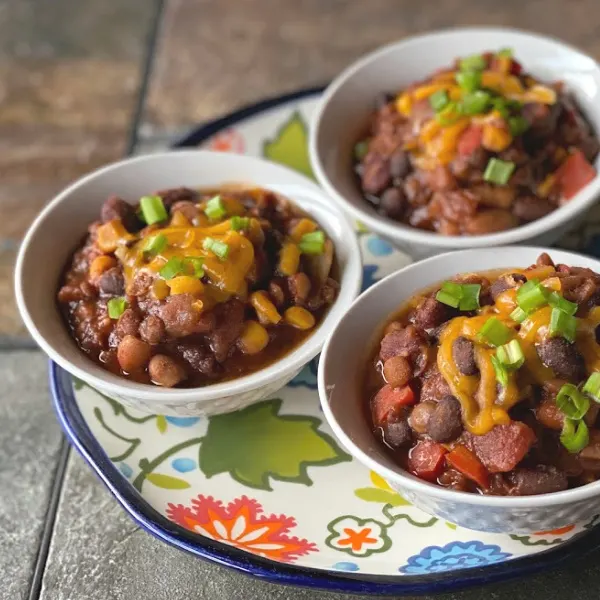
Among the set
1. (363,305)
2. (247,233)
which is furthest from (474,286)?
(247,233)

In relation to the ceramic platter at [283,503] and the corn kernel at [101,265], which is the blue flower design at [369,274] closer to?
the ceramic platter at [283,503]

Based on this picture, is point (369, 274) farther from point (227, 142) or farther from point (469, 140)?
point (227, 142)

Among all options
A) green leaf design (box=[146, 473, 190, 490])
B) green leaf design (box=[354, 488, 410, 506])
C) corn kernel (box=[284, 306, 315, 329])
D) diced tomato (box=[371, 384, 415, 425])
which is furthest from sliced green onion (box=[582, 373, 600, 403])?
green leaf design (box=[146, 473, 190, 490])

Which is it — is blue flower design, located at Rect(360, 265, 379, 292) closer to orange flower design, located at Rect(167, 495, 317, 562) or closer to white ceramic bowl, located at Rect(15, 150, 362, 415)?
white ceramic bowl, located at Rect(15, 150, 362, 415)

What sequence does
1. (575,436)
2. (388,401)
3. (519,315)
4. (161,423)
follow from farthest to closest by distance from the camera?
1. (161,423)
2. (388,401)
3. (519,315)
4. (575,436)

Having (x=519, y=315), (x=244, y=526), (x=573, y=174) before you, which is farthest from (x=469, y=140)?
(x=244, y=526)

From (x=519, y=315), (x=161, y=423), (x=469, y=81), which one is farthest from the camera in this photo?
(x=469, y=81)

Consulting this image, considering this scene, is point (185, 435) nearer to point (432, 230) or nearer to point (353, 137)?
point (432, 230)
